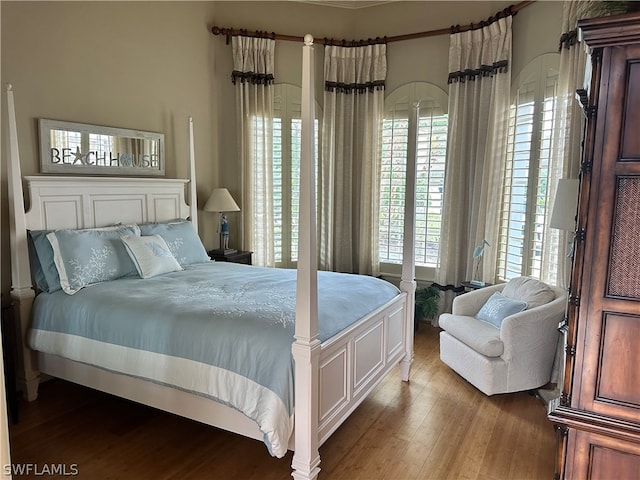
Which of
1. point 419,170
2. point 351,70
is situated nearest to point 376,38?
point 351,70

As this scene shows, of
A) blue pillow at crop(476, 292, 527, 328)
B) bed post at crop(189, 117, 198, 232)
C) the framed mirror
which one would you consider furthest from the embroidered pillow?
blue pillow at crop(476, 292, 527, 328)

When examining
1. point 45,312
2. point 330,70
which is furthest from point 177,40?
point 45,312

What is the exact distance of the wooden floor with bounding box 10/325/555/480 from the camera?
2.49 meters

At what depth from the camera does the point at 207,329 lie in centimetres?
242

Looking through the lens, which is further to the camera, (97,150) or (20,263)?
(97,150)

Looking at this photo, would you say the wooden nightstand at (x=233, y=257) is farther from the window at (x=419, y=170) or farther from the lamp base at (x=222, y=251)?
the window at (x=419, y=170)

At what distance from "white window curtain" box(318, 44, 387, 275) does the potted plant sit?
0.68 m

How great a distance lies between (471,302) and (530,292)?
521mm

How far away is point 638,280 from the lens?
1.61 meters

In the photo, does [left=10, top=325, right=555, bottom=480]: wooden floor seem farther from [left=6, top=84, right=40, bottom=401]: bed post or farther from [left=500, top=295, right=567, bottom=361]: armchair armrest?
[left=500, top=295, right=567, bottom=361]: armchair armrest

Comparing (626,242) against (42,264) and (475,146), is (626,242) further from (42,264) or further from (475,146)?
(42,264)

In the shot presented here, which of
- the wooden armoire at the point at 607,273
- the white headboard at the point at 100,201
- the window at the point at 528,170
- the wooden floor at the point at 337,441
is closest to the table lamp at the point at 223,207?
the white headboard at the point at 100,201

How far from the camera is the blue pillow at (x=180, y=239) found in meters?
3.91

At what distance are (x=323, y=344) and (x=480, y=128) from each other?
3.11m
